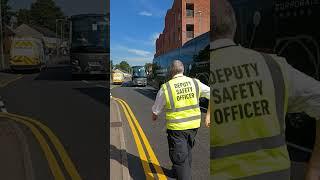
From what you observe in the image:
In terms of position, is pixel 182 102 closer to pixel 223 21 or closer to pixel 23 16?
pixel 23 16

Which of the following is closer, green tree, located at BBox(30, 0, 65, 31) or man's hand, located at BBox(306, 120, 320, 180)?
man's hand, located at BBox(306, 120, 320, 180)

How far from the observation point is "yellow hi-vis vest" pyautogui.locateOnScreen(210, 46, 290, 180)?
1.42 meters

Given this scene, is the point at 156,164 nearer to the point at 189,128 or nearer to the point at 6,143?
the point at 189,128

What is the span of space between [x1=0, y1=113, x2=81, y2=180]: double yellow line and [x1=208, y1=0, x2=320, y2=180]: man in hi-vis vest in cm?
96

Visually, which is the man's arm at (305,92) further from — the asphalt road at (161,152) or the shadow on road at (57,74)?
the asphalt road at (161,152)

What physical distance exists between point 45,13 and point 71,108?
592 mm

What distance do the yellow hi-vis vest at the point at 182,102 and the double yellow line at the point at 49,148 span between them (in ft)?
5.81

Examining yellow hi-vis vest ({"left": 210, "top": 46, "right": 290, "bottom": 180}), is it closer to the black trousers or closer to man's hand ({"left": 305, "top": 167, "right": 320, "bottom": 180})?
man's hand ({"left": 305, "top": 167, "right": 320, "bottom": 180})

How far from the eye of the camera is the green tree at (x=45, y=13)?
2348 millimetres

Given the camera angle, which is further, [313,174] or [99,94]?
[99,94]

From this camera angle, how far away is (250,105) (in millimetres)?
1495

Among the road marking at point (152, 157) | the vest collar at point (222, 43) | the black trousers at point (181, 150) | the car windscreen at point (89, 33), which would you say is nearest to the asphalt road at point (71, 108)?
the car windscreen at point (89, 33)

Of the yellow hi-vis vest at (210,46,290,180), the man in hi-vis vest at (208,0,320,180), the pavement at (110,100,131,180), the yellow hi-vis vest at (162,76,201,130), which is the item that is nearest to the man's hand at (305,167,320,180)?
the man in hi-vis vest at (208,0,320,180)

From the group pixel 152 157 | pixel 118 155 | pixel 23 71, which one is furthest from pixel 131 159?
pixel 23 71
